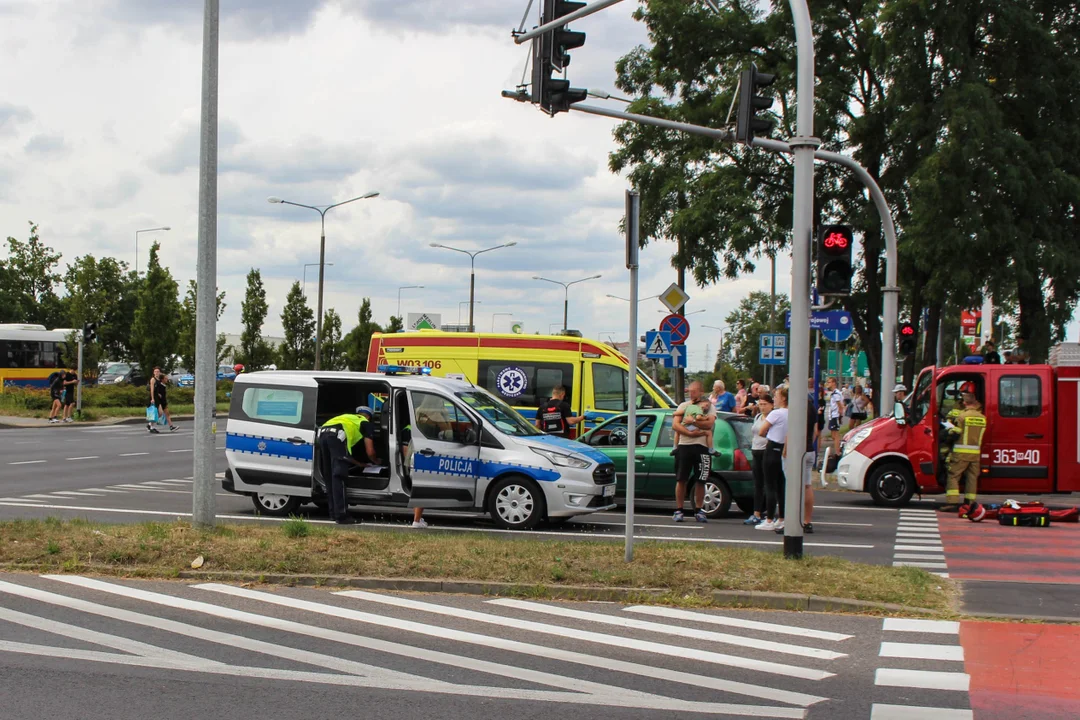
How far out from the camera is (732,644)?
7867 millimetres

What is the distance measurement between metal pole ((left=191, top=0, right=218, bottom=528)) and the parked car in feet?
157

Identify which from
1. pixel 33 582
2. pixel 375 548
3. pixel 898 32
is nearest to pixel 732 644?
pixel 375 548

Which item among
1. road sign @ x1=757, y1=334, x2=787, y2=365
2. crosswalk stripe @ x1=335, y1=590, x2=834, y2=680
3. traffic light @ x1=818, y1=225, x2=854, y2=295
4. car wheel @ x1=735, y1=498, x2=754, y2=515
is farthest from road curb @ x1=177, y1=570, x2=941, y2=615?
road sign @ x1=757, y1=334, x2=787, y2=365

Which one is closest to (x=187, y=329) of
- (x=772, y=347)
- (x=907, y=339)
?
(x=772, y=347)

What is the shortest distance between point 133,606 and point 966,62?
22768 mm

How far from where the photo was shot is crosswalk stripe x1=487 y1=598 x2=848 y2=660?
766cm

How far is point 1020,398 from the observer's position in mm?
17797

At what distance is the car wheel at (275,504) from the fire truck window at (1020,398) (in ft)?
35.1

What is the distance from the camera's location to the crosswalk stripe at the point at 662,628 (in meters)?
7.66

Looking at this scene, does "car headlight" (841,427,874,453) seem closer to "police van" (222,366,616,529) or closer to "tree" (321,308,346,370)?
"police van" (222,366,616,529)

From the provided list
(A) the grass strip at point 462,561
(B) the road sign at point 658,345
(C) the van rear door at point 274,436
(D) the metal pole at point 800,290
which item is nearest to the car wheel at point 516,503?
(A) the grass strip at point 462,561

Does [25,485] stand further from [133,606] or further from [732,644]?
[732,644]

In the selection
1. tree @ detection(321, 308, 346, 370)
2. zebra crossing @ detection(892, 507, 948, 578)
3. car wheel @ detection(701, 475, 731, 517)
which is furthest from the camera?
tree @ detection(321, 308, 346, 370)

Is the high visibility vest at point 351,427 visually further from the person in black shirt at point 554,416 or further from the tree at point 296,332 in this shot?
the tree at point 296,332
